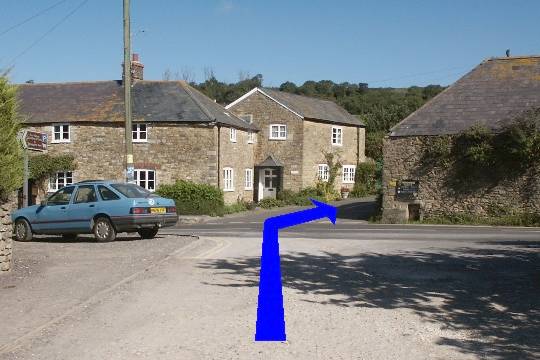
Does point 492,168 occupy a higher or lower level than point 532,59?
lower

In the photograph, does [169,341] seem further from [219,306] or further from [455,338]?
[455,338]

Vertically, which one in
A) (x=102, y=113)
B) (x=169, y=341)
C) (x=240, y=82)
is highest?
(x=240, y=82)

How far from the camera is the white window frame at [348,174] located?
47.3 m

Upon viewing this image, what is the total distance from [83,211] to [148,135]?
61.5ft

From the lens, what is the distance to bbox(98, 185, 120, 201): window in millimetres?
17391

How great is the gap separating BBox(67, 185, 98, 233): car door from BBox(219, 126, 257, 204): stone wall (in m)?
18.5

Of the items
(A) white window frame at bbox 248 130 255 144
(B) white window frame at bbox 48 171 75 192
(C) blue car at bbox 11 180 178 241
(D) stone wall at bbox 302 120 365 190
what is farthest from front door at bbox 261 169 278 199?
(C) blue car at bbox 11 180 178 241

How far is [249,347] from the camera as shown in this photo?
21.5 ft

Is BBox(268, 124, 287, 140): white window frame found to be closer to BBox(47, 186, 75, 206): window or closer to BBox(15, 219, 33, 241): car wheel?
BBox(47, 186, 75, 206): window

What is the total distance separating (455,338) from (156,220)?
11.7 metres

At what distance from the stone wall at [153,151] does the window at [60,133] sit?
0.27 m

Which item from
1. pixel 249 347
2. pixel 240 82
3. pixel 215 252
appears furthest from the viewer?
pixel 240 82

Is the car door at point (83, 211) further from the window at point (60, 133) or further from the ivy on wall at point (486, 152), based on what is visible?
the window at point (60, 133)

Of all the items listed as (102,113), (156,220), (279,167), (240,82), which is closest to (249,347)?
(156,220)
